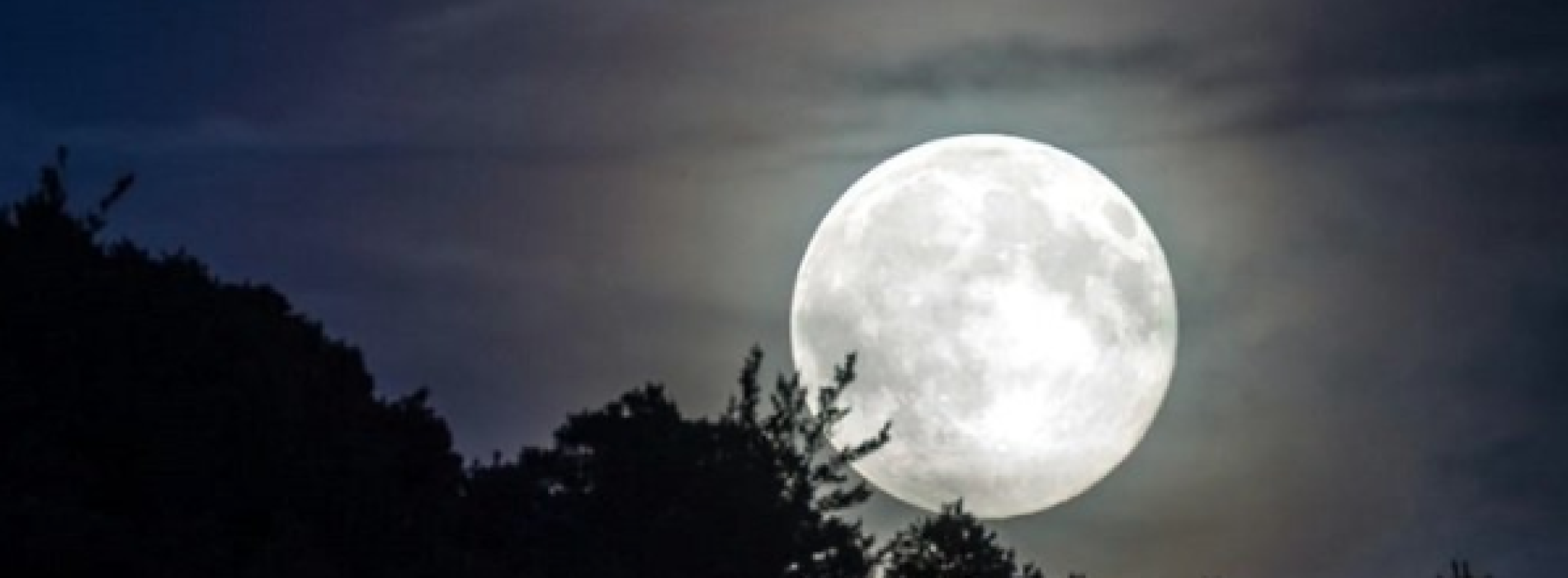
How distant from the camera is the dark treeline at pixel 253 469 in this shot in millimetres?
30359

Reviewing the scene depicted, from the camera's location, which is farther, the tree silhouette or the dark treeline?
the tree silhouette

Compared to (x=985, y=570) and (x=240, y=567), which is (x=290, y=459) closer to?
(x=240, y=567)

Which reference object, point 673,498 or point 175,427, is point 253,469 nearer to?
point 175,427

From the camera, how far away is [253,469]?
3300 cm

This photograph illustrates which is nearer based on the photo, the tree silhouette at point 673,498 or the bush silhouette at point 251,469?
the bush silhouette at point 251,469

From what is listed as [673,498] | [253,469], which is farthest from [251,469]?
[673,498]

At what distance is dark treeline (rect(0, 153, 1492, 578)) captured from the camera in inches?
1195

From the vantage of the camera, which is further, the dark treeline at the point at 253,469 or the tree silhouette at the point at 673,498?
the tree silhouette at the point at 673,498

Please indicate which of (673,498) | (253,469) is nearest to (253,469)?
(253,469)

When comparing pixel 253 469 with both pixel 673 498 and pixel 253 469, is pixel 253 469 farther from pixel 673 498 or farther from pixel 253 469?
pixel 673 498

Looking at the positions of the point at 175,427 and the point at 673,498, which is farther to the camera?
the point at 673,498

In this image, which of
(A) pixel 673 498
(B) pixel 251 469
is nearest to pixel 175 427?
(B) pixel 251 469

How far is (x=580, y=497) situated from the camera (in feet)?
135

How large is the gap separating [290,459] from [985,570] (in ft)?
60.1
